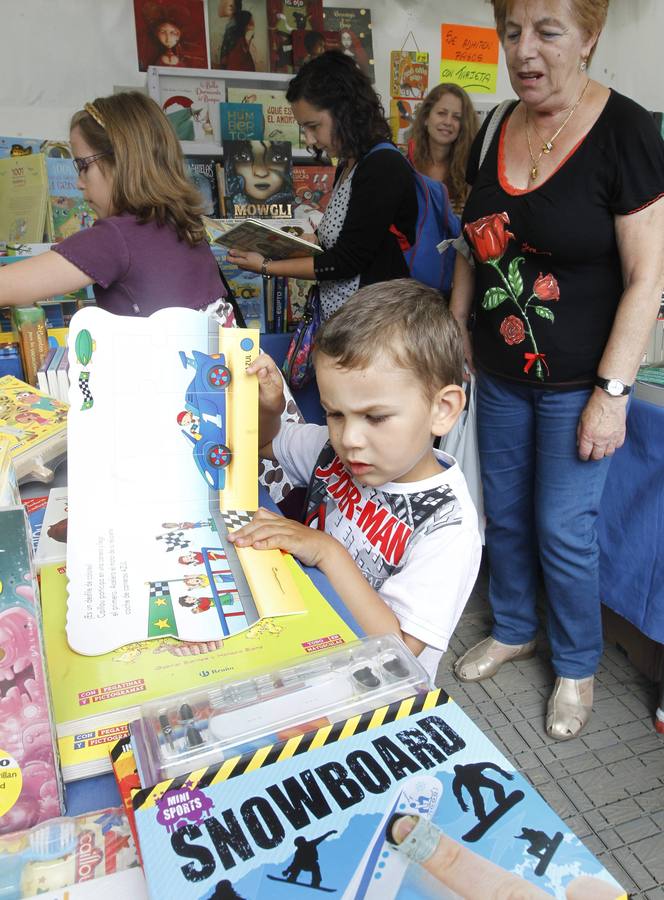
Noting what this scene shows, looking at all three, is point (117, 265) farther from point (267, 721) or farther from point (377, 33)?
point (377, 33)

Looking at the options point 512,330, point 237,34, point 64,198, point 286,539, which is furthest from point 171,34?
point 286,539

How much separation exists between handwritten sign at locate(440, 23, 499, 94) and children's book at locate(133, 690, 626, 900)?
3.30 metres

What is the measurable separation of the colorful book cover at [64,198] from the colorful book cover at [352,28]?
1334mm

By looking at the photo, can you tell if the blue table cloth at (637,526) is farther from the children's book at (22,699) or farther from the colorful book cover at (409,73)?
the colorful book cover at (409,73)

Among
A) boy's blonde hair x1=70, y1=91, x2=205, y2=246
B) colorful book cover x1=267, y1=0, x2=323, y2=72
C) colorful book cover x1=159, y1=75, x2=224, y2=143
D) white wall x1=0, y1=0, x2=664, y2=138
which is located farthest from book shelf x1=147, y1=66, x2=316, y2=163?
boy's blonde hair x1=70, y1=91, x2=205, y2=246

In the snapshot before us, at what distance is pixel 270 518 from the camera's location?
0.82m

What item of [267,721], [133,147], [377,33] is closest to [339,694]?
[267,721]

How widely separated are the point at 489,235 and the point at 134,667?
108 centimetres

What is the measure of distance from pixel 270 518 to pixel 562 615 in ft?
3.26

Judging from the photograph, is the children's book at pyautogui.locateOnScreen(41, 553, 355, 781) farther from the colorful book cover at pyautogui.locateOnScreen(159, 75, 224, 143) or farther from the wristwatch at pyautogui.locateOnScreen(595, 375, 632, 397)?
the colorful book cover at pyautogui.locateOnScreen(159, 75, 224, 143)

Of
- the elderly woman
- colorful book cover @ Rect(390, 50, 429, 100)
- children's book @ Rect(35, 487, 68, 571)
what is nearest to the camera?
children's book @ Rect(35, 487, 68, 571)

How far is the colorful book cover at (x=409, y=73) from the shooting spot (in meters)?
2.97

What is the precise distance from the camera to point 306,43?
2.74m

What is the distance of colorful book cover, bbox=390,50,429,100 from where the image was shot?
2.97m
